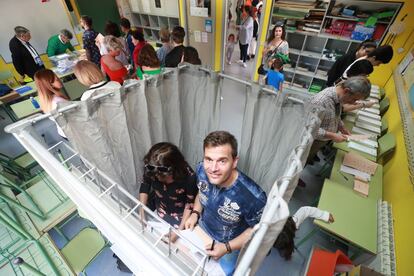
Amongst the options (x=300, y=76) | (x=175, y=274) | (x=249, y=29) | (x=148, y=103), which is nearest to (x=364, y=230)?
(x=175, y=274)

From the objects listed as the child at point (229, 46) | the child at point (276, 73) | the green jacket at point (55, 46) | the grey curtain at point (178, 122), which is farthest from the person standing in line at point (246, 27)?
the green jacket at point (55, 46)

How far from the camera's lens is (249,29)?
17.2 feet

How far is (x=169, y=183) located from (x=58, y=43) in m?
4.25

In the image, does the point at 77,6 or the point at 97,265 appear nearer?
the point at 97,265

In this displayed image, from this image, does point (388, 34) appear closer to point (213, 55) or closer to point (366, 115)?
point (366, 115)

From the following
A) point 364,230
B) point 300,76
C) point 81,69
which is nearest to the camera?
point 364,230

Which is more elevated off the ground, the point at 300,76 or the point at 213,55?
the point at 213,55

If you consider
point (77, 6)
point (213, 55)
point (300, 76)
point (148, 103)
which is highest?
point (77, 6)

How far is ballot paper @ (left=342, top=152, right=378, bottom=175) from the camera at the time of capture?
6.44 ft

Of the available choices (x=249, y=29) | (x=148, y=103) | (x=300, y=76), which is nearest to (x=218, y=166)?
(x=148, y=103)

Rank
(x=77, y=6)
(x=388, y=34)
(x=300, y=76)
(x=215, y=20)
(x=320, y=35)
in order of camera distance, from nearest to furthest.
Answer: (x=388, y=34) < (x=320, y=35) < (x=215, y=20) < (x=300, y=76) < (x=77, y=6)

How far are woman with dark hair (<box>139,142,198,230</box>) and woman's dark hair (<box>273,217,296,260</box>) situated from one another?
878 millimetres

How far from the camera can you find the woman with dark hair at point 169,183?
1347mm

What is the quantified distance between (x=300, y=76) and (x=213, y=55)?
2191 millimetres
